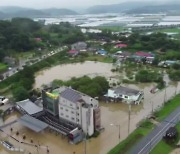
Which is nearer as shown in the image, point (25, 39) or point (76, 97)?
point (76, 97)

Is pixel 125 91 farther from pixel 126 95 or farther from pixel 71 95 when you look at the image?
pixel 71 95

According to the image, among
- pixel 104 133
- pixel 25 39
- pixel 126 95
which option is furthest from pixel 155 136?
pixel 25 39

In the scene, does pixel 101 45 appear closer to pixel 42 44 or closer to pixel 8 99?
pixel 42 44

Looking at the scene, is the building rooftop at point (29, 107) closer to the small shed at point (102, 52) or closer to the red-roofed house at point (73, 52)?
the red-roofed house at point (73, 52)

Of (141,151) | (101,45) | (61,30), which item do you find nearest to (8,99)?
(141,151)

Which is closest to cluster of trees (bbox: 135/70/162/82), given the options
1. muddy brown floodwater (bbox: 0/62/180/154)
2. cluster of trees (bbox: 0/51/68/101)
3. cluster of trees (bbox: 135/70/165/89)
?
cluster of trees (bbox: 135/70/165/89)

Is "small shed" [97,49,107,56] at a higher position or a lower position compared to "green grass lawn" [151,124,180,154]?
higher

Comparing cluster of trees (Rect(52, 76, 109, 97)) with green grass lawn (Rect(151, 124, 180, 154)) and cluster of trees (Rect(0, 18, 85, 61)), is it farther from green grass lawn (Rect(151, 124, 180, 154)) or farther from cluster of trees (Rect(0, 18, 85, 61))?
cluster of trees (Rect(0, 18, 85, 61))
